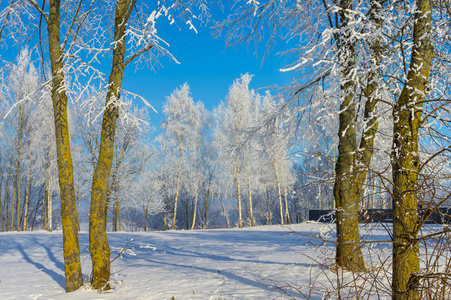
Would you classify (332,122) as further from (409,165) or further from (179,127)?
(179,127)

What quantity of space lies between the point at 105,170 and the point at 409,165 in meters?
4.33

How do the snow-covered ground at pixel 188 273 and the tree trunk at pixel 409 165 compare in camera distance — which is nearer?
the tree trunk at pixel 409 165

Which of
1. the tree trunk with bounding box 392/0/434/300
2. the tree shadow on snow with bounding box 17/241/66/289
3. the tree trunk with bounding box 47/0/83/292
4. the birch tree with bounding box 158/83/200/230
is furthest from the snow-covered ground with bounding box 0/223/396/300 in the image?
the birch tree with bounding box 158/83/200/230

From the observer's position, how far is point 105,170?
5.16 m

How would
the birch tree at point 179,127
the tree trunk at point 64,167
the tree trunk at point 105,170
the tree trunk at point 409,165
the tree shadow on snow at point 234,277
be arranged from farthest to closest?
the birch tree at point 179,127 < the tree trunk at point 64,167 < the tree trunk at point 105,170 < the tree shadow on snow at point 234,277 < the tree trunk at point 409,165

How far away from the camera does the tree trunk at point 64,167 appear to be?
5.12m

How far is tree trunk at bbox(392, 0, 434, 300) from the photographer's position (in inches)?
111

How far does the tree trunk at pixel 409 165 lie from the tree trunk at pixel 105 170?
407cm

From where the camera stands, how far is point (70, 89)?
5406 mm

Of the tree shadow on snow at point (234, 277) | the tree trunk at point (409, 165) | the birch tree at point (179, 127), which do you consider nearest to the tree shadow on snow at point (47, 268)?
the tree shadow on snow at point (234, 277)

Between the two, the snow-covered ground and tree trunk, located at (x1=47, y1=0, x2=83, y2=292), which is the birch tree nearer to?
the snow-covered ground

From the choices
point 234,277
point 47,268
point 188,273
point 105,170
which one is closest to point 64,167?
point 105,170

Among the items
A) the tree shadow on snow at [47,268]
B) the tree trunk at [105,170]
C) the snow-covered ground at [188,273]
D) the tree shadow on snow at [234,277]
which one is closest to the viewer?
the snow-covered ground at [188,273]

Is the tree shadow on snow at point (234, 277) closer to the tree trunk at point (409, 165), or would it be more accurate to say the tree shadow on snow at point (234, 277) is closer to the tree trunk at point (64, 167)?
the tree trunk at point (409, 165)
